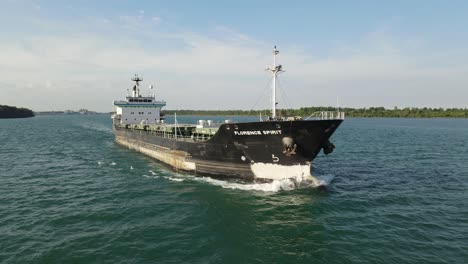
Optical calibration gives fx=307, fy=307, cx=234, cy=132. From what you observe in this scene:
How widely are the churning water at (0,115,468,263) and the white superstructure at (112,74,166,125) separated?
87.5ft

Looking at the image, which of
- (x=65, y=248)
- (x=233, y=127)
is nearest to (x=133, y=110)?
(x=233, y=127)

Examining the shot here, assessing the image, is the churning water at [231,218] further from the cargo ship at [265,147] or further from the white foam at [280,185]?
the cargo ship at [265,147]

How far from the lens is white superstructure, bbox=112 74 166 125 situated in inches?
2130

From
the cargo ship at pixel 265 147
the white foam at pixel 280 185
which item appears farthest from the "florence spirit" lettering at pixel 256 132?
the white foam at pixel 280 185

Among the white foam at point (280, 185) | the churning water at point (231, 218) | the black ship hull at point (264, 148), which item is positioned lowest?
the churning water at point (231, 218)

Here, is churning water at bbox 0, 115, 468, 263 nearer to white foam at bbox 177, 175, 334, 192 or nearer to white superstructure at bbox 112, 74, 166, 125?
white foam at bbox 177, 175, 334, 192

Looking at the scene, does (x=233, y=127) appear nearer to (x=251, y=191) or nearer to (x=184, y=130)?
(x=251, y=191)

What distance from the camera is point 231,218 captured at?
16.3 m

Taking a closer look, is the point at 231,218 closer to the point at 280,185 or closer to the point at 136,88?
the point at 280,185

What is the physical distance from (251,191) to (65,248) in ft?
37.6

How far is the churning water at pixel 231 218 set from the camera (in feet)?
40.5

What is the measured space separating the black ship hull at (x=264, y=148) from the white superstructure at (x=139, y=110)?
32.1m

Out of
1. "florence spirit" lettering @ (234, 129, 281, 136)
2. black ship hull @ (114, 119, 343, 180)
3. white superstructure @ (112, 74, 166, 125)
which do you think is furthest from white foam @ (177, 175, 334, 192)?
white superstructure @ (112, 74, 166, 125)

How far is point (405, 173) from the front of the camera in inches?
1059
